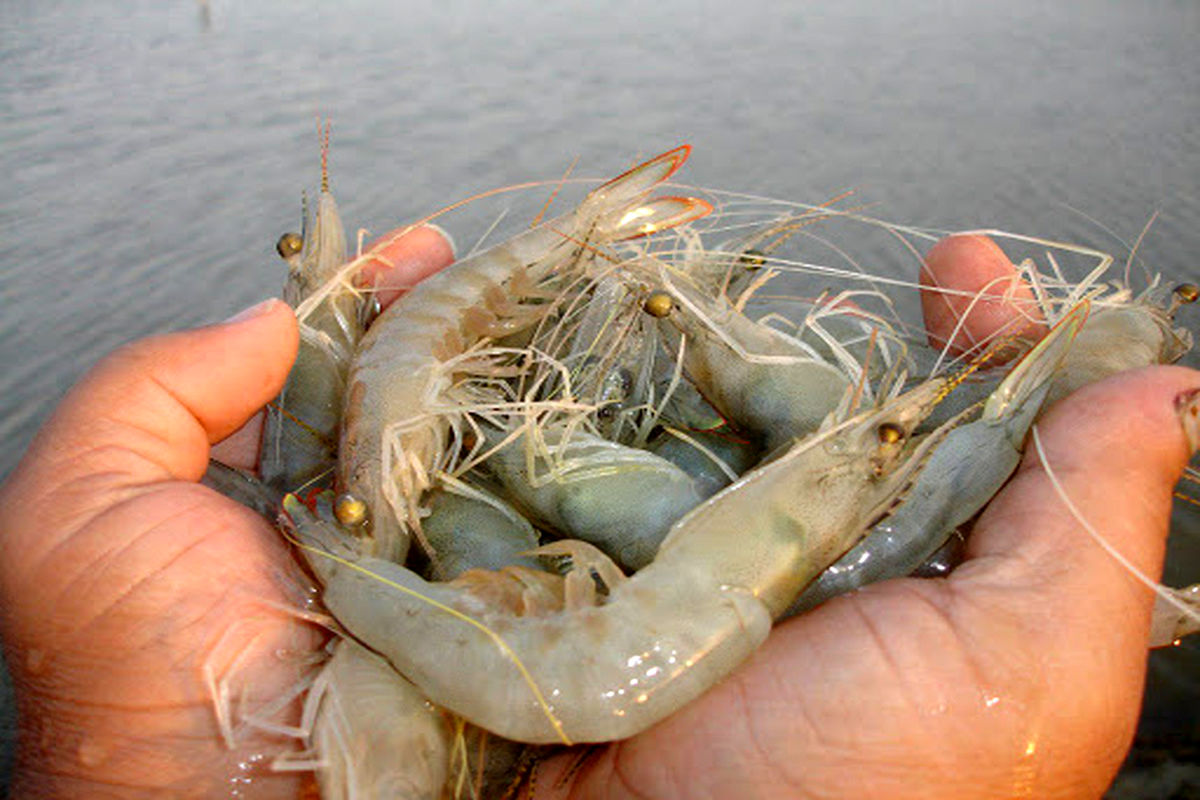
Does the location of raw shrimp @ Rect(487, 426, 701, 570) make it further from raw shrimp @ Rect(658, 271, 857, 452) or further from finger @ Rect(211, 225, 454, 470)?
finger @ Rect(211, 225, 454, 470)

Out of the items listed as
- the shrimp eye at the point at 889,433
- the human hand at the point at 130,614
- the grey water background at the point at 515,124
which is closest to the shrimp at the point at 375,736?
the human hand at the point at 130,614

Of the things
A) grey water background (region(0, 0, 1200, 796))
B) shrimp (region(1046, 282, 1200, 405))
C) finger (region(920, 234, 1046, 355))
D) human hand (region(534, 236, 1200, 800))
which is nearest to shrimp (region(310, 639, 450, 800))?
human hand (region(534, 236, 1200, 800))

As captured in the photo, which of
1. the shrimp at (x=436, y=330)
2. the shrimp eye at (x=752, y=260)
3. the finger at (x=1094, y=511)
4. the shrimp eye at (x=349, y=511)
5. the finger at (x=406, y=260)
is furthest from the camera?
the finger at (x=406, y=260)

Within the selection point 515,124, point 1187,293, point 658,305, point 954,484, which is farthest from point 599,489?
point 515,124

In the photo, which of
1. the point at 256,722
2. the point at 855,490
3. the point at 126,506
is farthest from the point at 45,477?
the point at 855,490

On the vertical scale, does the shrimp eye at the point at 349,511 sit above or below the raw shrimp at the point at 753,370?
below

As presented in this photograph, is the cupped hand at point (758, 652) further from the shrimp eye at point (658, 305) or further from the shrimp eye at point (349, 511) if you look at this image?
the shrimp eye at point (658, 305)

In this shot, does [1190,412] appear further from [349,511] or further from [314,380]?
[314,380]

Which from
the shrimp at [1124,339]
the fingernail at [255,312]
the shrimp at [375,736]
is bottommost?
the shrimp at [375,736]
